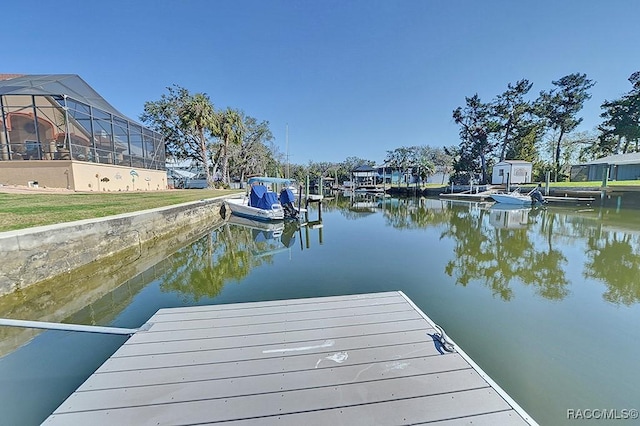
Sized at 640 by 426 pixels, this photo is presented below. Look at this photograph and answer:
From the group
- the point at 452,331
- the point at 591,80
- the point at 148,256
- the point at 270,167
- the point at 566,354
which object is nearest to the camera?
the point at 566,354

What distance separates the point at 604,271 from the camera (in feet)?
20.5

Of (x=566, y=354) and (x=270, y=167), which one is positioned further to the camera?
(x=270, y=167)

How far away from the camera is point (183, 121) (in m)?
24.5

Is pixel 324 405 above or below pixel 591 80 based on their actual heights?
below

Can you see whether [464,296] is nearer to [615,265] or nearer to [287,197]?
[615,265]

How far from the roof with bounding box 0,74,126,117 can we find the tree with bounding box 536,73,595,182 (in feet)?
133

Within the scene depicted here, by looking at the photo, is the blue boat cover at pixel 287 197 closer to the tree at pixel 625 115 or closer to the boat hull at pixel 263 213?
the boat hull at pixel 263 213

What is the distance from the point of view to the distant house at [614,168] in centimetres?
2372

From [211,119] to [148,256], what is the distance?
68.2ft

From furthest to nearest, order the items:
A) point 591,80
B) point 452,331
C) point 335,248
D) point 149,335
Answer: point 591,80
point 335,248
point 452,331
point 149,335

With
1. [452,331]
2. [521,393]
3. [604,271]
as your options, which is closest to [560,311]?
[452,331]

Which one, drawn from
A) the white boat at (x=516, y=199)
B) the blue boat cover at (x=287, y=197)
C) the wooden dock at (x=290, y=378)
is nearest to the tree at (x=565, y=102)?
the white boat at (x=516, y=199)

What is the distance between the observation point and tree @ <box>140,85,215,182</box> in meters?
24.4

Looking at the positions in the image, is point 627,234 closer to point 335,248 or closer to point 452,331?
point 335,248
